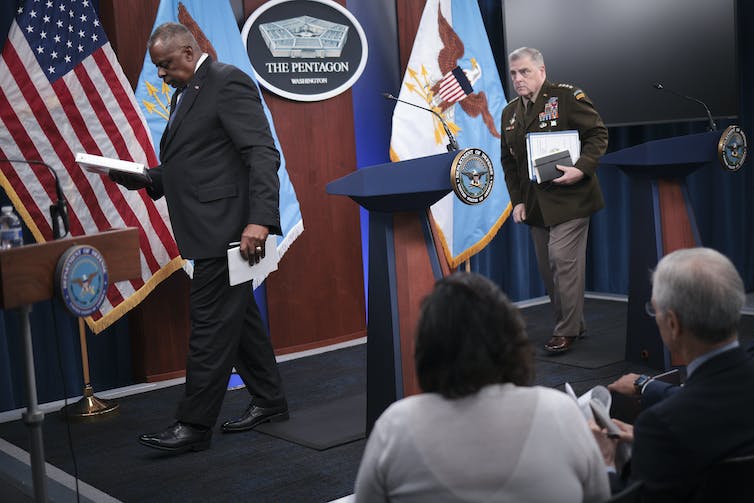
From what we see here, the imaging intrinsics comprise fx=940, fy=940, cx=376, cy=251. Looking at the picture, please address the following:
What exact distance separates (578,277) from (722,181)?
1.67 meters

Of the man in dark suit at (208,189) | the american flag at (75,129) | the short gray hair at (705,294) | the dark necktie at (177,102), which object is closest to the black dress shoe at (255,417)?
the man in dark suit at (208,189)

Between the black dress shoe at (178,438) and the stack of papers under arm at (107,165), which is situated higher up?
the stack of papers under arm at (107,165)

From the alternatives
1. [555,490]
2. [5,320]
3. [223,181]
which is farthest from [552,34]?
[555,490]

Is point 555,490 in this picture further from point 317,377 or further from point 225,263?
point 317,377

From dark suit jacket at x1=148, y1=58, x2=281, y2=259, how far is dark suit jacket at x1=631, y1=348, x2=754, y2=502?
1.98m

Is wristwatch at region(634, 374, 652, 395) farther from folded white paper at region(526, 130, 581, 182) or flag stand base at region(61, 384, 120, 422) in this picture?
flag stand base at region(61, 384, 120, 422)

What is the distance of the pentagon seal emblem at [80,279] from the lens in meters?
2.17

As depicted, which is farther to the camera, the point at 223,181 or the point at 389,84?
the point at 389,84

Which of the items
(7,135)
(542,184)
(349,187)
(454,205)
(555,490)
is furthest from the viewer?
(454,205)

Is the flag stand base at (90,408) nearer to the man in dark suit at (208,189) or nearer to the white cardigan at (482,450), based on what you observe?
the man in dark suit at (208,189)

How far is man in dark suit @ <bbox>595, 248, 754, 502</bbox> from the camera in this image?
1550mm

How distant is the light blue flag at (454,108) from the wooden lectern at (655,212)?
124cm

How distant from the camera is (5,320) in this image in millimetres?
4273

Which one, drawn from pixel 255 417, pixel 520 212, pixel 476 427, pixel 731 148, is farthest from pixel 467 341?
pixel 520 212
